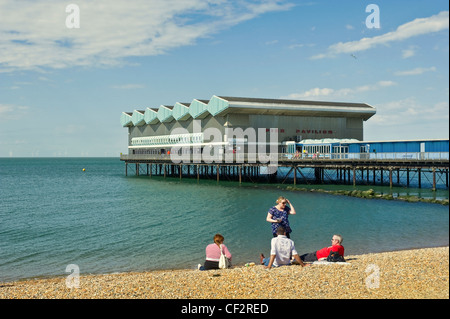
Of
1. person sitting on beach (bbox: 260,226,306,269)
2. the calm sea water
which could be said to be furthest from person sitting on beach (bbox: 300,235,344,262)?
the calm sea water

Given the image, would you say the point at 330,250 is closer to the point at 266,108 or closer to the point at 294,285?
the point at 294,285

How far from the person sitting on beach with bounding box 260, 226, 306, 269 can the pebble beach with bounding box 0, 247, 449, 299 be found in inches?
11.7

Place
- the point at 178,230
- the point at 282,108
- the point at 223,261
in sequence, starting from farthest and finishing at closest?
the point at 282,108, the point at 178,230, the point at 223,261

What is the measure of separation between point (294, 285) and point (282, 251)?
172cm

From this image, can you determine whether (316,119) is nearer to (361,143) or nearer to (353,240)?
(361,143)

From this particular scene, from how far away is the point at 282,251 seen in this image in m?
11.2

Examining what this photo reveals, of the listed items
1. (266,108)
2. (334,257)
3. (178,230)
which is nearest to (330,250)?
(334,257)

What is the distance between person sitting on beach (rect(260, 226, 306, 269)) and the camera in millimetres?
10977

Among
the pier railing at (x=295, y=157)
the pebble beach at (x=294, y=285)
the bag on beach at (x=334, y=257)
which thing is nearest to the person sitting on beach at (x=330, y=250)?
the bag on beach at (x=334, y=257)

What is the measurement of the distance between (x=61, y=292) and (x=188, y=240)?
10.9 m

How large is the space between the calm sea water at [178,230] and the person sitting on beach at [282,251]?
3.57m

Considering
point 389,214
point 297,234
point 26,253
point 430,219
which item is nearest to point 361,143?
point 389,214

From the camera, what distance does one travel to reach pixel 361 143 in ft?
157
